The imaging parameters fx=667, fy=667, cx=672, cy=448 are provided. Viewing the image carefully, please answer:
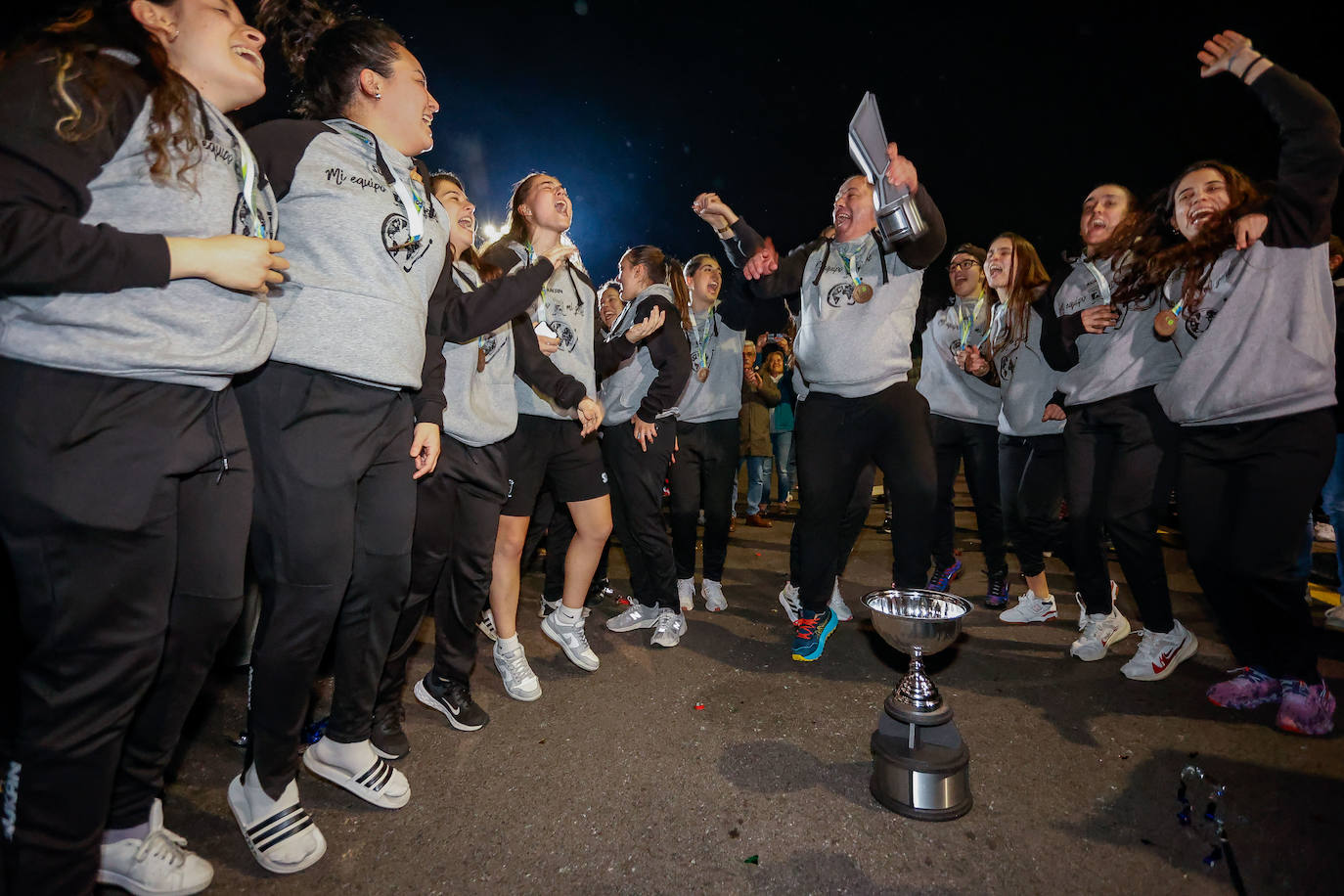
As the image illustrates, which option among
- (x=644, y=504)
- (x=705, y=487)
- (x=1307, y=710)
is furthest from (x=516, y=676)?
(x=1307, y=710)

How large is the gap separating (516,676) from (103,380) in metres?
2.12

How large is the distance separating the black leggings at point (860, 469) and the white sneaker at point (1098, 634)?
1.00 meters

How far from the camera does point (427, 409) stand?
2.46 meters

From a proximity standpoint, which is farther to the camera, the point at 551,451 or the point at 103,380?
the point at 551,451

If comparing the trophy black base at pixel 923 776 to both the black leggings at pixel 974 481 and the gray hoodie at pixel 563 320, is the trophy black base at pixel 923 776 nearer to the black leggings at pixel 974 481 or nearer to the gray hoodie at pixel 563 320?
the gray hoodie at pixel 563 320

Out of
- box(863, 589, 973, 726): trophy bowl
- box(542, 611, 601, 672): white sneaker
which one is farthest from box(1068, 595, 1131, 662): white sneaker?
box(542, 611, 601, 672): white sneaker

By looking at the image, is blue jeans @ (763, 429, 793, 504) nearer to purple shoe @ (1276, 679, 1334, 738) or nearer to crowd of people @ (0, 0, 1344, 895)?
crowd of people @ (0, 0, 1344, 895)

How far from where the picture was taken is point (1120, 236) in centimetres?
354

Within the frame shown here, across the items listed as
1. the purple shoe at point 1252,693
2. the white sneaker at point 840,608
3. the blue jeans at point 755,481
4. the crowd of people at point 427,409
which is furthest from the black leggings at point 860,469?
the blue jeans at point 755,481

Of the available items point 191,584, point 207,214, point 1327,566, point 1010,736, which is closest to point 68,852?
point 191,584

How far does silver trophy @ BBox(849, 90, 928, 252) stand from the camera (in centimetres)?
293

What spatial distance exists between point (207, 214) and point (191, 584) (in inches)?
36.5

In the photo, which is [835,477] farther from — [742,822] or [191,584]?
[191,584]

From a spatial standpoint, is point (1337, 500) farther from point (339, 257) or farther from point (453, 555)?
point (339, 257)
